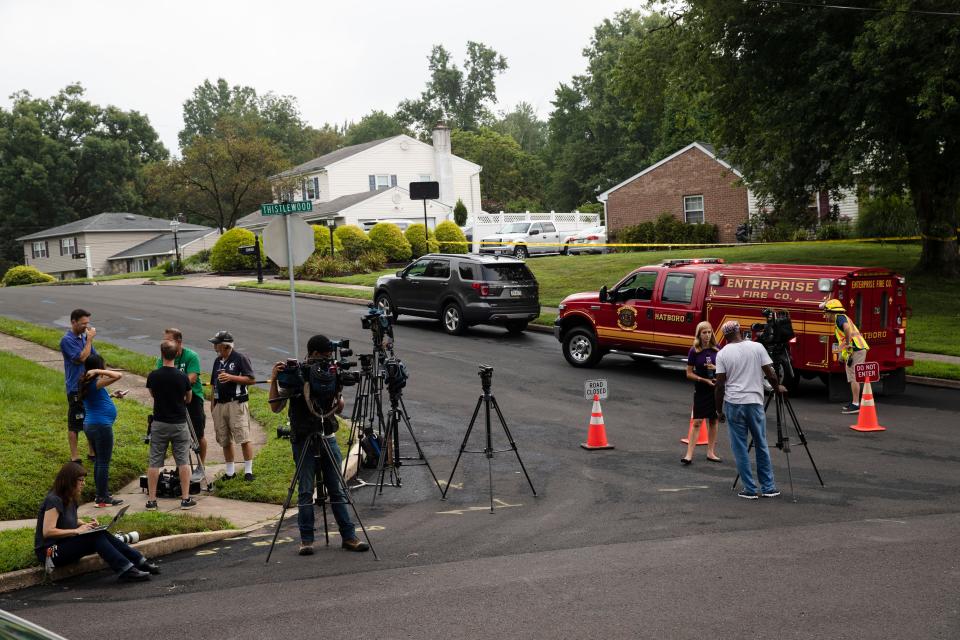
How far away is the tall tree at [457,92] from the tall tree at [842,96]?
78.1 metres

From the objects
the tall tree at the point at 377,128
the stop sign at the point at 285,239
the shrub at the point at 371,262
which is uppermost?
the tall tree at the point at 377,128

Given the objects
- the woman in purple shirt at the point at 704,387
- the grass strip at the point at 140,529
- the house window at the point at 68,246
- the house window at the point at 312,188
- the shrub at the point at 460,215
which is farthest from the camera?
the house window at the point at 68,246

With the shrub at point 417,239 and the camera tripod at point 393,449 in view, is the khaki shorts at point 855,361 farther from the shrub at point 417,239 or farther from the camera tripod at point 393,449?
the shrub at point 417,239

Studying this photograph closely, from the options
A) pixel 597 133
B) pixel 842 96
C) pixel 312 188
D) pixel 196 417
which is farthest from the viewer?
pixel 597 133

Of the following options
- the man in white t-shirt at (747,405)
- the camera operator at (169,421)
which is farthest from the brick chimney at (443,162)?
the man in white t-shirt at (747,405)

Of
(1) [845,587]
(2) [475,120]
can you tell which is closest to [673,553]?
(1) [845,587]

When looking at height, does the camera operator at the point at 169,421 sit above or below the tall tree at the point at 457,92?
below

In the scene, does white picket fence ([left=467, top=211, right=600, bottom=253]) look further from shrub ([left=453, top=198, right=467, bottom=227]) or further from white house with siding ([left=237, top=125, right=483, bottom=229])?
white house with siding ([left=237, top=125, right=483, bottom=229])

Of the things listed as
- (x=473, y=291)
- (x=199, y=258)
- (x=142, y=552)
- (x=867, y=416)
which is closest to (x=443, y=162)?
(x=199, y=258)

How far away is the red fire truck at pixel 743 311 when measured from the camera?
1595cm

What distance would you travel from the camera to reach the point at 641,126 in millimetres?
73875

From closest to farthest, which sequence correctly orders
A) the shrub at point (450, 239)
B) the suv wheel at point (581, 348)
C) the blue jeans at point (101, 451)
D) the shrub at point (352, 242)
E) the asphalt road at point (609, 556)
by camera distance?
1. the asphalt road at point (609, 556)
2. the blue jeans at point (101, 451)
3. the suv wheel at point (581, 348)
4. the shrub at point (352, 242)
5. the shrub at point (450, 239)

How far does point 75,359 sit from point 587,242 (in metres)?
35.7

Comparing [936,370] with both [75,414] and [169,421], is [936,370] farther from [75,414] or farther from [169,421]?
[75,414]
